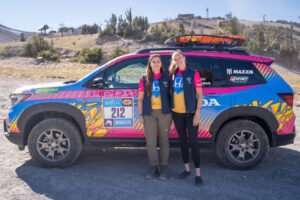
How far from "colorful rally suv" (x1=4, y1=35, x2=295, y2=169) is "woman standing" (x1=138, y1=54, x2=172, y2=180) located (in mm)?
368

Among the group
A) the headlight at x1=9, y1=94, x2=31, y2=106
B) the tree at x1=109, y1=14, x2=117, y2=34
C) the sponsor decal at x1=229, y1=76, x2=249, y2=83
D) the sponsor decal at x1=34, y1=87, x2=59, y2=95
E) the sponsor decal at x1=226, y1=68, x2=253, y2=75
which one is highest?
the tree at x1=109, y1=14, x2=117, y2=34

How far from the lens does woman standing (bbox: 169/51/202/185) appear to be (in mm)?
3734

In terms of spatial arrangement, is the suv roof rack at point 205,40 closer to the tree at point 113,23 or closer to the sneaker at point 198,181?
the sneaker at point 198,181

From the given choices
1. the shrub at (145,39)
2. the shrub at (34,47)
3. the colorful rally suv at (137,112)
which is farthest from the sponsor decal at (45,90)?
the shrub at (145,39)

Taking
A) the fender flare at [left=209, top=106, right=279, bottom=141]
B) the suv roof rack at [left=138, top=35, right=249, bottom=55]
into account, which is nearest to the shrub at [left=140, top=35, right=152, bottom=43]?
the suv roof rack at [left=138, top=35, right=249, bottom=55]

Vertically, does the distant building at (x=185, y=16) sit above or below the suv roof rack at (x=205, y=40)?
above

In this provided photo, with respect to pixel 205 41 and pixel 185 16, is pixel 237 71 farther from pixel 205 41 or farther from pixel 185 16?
pixel 185 16

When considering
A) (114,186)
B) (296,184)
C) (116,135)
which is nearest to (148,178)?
(114,186)

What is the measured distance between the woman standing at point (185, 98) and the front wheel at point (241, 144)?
67 cm

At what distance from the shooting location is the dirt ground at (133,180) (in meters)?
3.60

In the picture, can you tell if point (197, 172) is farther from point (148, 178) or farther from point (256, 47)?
point (256, 47)

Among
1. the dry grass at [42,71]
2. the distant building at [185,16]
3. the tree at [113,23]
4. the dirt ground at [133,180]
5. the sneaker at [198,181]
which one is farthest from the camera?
the distant building at [185,16]

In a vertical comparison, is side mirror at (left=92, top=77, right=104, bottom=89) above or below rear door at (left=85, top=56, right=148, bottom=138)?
above

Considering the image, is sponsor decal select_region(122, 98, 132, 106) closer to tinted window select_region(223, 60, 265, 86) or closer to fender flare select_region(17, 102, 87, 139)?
fender flare select_region(17, 102, 87, 139)
